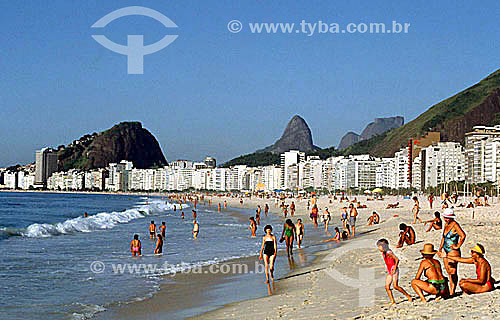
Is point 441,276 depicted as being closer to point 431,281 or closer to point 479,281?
point 431,281

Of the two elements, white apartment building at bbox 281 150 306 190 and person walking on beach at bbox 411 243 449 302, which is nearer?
person walking on beach at bbox 411 243 449 302

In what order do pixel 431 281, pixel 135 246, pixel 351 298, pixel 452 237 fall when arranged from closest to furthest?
pixel 431 281 < pixel 351 298 < pixel 452 237 < pixel 135 246

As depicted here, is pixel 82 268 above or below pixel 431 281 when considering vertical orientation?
below

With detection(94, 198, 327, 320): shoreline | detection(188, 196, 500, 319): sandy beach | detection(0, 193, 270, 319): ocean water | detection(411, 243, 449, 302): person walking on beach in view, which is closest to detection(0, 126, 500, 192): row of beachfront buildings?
detection(0, 193, 270, 319): ocean water

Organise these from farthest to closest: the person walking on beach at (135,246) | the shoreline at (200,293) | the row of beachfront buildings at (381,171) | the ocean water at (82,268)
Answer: the row of beachfront buildings at (381,171) → the person walking on beach at (135,246) → the ocean water at (82,268) → the shoreline at (200,293)

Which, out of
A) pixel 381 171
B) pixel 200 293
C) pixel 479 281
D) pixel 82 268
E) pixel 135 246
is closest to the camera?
pixel 479 281

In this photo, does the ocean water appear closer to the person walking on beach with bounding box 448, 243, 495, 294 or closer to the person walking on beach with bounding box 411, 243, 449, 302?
the person walking on beach with bounding box 411, 243, 449, 302

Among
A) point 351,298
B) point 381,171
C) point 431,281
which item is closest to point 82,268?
point 351,298

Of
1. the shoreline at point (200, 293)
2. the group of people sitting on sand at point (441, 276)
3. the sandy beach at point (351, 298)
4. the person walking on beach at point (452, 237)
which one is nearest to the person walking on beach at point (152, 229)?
the shoreline at point (200, 293)

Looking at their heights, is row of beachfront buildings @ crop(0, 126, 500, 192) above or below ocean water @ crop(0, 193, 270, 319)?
above

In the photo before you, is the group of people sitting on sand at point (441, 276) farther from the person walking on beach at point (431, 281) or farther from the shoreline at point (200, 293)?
the shoreline at point (200, 293)

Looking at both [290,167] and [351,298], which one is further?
[290,167]

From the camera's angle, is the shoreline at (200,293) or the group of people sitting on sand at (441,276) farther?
the shoreline at (200,293)

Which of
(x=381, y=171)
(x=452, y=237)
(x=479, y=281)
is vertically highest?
(x=381, y=171)
